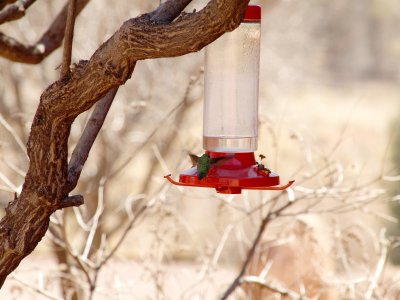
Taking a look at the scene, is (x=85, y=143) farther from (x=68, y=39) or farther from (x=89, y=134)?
(x=68, y=39)

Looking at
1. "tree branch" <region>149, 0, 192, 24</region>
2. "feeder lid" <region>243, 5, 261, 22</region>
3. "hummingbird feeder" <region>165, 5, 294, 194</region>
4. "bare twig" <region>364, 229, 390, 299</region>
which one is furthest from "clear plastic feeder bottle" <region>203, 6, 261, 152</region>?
"bare twig" <region>364, 229, 390, 299</region>

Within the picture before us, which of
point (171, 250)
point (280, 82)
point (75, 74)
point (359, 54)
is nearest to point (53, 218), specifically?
point (171, 250)

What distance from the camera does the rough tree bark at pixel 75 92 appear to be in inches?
75.7

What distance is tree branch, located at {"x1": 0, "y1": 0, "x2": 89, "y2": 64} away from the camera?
124 inches

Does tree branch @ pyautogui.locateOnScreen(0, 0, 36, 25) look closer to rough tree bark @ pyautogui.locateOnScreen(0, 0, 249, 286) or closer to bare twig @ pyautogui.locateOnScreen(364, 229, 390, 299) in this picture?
rough tree bark @ pyautogui.locateOnScreen(0, 0, 249, 286)

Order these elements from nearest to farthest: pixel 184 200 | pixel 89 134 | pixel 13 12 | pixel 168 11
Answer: pixel 168 11, pixel 89 134, pixel 13 12, pixel 184 200

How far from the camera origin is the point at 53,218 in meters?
4.00

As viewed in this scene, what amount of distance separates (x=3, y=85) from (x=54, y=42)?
4922 millimetres

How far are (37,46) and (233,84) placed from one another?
98 cm

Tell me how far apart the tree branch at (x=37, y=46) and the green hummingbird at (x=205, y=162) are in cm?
100

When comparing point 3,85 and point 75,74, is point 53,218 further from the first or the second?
point 3,85

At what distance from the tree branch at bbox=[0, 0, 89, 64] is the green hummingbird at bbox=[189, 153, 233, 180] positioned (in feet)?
3.27

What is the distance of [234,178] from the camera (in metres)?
2.33

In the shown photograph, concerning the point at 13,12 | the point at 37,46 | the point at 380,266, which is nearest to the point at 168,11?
the point at 13,12
